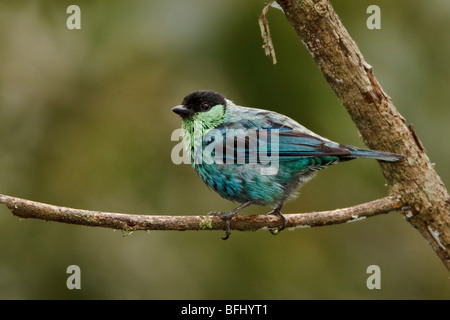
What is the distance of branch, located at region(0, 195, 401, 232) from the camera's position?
11.3 feet

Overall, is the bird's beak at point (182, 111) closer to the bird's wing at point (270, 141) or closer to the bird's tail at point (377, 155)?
the bird's wing at point (270, 141)

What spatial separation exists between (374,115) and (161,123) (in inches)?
70.9

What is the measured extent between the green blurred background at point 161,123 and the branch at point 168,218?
795 millimetres

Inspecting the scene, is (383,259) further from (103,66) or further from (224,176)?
(103,66)

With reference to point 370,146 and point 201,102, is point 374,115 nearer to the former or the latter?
point 370,146

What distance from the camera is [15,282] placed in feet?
15.7

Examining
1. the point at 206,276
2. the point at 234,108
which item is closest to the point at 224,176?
the point at 234,108

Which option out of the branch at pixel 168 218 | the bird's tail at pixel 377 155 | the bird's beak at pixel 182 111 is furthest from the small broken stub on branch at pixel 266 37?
the branch at pixel 168 218

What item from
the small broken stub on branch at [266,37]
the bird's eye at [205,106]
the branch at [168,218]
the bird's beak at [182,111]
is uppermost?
the small broken stub on branch at [266,37]

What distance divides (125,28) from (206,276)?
193 centimetres

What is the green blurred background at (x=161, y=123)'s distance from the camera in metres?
4.80

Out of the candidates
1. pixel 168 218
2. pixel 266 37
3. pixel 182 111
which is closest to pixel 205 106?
pixel 182 111

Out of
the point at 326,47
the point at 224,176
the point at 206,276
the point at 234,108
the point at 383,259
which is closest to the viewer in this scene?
the point at 326,47

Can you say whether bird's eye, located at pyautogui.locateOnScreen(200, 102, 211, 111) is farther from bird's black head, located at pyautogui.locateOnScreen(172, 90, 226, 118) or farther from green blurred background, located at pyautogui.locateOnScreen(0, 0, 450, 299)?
green blurred background, located at pyautogui.locateOnScreen(0, 0, 450, 299)
